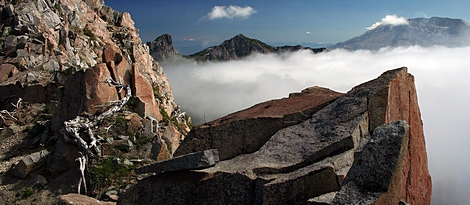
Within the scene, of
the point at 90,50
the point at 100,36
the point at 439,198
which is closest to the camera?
the point at 90,50

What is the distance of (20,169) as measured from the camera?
21.3 metres

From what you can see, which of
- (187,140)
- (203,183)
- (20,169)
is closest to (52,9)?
(20,169)

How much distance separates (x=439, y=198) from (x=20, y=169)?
4995 inches

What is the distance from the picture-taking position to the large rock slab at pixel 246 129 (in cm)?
1271

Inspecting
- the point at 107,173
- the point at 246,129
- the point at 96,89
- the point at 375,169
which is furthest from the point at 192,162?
the point at 96,89

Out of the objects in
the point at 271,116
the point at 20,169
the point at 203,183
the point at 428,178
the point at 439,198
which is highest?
the point at 271,116

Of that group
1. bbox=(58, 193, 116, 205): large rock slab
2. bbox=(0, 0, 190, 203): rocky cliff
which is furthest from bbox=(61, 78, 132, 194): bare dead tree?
bbox=(58, 193, 116, 205): large rock slab

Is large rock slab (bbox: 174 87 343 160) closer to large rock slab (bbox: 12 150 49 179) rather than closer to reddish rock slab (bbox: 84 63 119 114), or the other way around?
reddish rock slab (bbox: 84 63 119 114)

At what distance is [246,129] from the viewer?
12.9m

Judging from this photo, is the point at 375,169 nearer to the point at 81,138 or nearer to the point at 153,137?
the point at 153,137

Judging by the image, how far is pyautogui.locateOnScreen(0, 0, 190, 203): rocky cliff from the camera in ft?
67.8

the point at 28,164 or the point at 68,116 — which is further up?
the point at 68,116

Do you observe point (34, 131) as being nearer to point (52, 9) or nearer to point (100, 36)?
point (100, 36)

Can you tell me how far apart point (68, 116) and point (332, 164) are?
2024 cm
